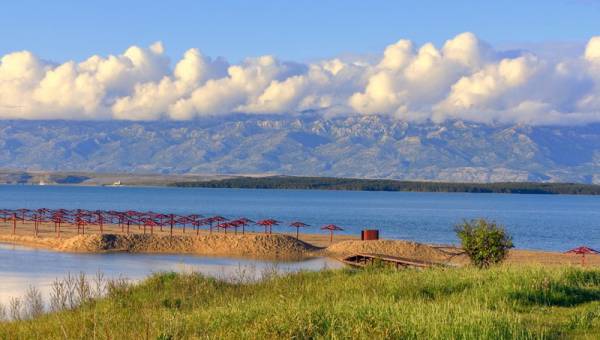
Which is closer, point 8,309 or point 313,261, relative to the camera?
point 8,309

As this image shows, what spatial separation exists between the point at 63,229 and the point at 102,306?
52.7m

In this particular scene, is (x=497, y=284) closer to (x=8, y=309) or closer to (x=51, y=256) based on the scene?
(x=8, y=309)

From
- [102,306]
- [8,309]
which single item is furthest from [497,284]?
[8,309]

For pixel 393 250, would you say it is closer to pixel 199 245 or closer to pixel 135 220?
pixel 199 245

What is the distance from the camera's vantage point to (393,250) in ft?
172

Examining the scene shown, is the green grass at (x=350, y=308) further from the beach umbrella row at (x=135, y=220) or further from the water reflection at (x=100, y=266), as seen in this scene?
the beach umbrella row at (x=135, y=220)

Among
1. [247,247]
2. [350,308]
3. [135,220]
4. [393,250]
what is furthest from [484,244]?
[135,220]

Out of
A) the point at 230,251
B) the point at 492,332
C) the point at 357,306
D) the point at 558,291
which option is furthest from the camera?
the point at 230,251

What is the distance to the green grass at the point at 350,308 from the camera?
1426 cm

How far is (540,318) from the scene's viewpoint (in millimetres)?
16453

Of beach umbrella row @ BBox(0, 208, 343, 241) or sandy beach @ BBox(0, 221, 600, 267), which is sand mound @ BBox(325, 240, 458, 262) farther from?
beach umbrella row @ BBox(0, 208, 343, 241)

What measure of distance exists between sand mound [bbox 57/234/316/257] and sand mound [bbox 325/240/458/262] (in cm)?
221

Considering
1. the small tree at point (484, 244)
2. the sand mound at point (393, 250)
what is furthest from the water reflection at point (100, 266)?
the small tree at point (484, 244)

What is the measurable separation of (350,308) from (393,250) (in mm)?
36550
